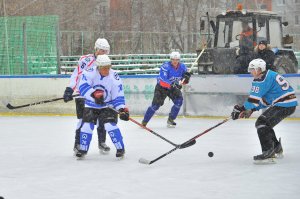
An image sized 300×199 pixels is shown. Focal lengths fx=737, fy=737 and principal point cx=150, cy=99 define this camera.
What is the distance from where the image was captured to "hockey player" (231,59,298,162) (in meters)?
7.23

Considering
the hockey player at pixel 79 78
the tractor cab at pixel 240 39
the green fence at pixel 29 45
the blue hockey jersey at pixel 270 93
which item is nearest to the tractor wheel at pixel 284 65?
the tractor cab at pixel 240 39

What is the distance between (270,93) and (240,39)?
7475mm

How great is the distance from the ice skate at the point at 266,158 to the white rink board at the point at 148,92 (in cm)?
510

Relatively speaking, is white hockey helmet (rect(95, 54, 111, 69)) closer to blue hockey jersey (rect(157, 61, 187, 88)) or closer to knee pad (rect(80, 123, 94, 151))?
knee pad (rect(80, 123, 94, 151))

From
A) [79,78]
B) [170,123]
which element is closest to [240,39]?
[170,123]

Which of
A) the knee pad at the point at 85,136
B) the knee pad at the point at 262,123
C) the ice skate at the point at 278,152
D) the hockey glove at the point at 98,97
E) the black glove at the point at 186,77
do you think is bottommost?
the ice skate at the point at 278,152

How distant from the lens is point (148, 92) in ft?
44.2

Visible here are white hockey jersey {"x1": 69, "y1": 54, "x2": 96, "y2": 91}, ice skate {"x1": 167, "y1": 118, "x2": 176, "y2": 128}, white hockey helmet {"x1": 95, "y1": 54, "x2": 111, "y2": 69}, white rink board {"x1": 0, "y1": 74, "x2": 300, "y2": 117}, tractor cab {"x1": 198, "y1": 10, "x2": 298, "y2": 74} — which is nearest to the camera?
white hockey helmet {"x1": 95, "y1": 54, "x2": 111, "y2": 69}

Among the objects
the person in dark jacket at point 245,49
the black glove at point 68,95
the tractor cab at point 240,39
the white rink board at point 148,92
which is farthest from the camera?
the tractor cab at point 240,39

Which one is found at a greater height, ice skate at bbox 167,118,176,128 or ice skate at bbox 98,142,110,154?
ice skate at bbox 98,142,110,154

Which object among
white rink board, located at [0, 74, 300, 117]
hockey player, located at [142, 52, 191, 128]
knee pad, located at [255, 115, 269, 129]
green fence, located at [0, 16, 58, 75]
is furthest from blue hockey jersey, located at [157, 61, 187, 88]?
green fence, located at [0, 16, 58, 75]

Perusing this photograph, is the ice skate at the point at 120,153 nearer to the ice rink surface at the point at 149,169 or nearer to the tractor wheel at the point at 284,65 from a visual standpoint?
the ice rink surface at the point at 149,169

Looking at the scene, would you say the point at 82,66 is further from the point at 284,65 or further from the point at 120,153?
the point at 284,65

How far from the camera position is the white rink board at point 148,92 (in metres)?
12.8
